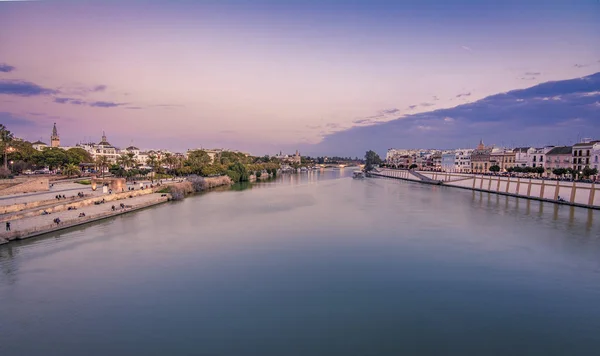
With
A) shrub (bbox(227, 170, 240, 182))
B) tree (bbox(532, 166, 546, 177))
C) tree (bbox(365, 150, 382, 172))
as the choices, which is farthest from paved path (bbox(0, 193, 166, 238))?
tree (bbox(365, 150, 382, 172))

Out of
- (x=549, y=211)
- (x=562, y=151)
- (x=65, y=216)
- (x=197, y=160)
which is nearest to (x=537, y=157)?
(x=562, y=151)

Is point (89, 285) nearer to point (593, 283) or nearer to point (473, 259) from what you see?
point (473, 259)

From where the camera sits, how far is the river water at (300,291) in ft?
21.6

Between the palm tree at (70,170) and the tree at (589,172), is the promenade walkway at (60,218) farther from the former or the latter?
the tree at (589,172)

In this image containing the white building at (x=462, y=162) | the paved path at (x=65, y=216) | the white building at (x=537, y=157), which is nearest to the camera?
the paved path at (x=65, y=216)

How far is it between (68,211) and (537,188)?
35.1 m

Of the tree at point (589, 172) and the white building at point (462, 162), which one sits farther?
the white building at point (462, 162)

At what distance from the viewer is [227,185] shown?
4203 centimetres

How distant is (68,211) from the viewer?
17078mm

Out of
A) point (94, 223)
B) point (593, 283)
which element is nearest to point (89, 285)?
point (94, 223)

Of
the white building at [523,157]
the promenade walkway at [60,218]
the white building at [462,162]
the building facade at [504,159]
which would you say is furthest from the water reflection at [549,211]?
the white building at [462,162]

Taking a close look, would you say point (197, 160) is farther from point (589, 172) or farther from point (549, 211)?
point (589, 172)

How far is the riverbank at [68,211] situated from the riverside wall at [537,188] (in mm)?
30244

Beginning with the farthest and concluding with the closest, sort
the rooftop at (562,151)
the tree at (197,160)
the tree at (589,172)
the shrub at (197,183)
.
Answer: the tree at (197,160)
the rooftop at (562,151)
the shrub at (197,183)
the tree at (589,172)
